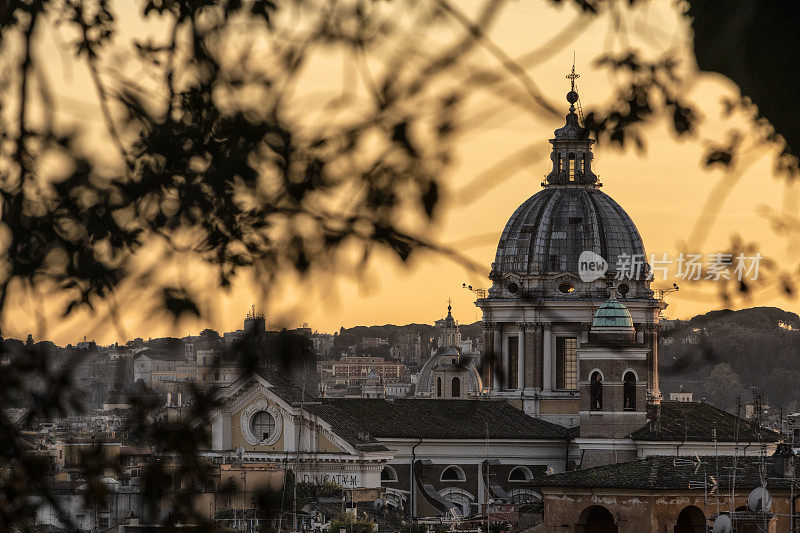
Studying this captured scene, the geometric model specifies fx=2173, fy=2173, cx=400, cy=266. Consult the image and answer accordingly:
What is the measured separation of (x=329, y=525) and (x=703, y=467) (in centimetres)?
898

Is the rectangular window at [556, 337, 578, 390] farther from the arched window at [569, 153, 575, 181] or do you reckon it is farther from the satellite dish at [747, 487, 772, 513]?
the satellite dish at [747, 487, 772, 513]

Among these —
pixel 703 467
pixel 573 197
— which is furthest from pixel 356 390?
pixel 703 467

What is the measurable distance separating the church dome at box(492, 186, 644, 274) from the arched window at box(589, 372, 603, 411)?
6343 mm

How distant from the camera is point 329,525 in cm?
4806

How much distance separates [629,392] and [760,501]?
55.6 feet

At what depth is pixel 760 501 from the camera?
139ft

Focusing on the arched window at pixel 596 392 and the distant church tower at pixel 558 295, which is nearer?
the arched window at pixel 596 392

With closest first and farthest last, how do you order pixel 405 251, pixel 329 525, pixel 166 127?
pixel 405 251 < pixel 166 127 < pixel 329 525

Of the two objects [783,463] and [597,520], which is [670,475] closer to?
[597,520]

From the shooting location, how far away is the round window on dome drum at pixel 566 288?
64.9 metres

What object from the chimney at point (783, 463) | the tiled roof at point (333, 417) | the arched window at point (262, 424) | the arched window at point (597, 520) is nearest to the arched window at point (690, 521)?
the arched window at point (597, 520)

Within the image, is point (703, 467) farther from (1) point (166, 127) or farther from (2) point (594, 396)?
(1) point (166, 127)

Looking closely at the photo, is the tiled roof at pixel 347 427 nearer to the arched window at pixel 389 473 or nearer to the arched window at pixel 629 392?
the arched window at pixel 389 473

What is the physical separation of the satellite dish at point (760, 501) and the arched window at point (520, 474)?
20504 mm
